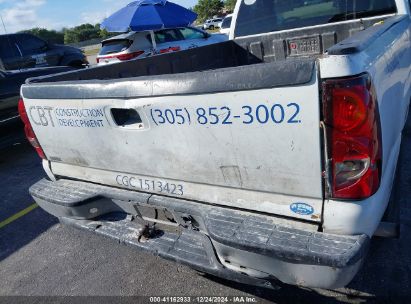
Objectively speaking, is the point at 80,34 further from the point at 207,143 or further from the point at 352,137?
→ the point at 352,137

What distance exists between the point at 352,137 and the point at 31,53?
1162cm

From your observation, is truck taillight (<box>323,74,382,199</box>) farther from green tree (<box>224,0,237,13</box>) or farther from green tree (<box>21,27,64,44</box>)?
green tree (<box>224,0,237,13</box>)

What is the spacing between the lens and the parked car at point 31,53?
10.6 m

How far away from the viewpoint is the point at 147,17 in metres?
11.5

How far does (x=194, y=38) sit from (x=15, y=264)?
10.6 meters

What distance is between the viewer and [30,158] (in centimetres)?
627

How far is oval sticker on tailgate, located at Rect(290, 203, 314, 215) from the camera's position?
1857 mm

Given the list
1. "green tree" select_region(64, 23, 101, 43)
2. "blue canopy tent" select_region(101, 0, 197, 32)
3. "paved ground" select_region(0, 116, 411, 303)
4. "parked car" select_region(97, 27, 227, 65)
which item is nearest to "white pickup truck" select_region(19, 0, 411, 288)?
"paved ground" select_region(0, 116, 411, 303)

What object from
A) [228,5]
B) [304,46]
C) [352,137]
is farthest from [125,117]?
[228,5]

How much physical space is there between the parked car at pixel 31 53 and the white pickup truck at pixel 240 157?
918 centimetres

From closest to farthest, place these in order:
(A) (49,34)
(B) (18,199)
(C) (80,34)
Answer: (B) (18,199), (A) (49,34), (C) (80,34)

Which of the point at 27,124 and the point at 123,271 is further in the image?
the point at 123,271

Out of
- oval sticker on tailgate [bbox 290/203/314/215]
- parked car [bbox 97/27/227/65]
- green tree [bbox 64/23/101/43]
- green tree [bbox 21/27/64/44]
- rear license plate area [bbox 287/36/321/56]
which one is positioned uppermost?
rear license plate area [bbox 287/36/321/56]

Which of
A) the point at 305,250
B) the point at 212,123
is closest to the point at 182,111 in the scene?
the point at 212,123
